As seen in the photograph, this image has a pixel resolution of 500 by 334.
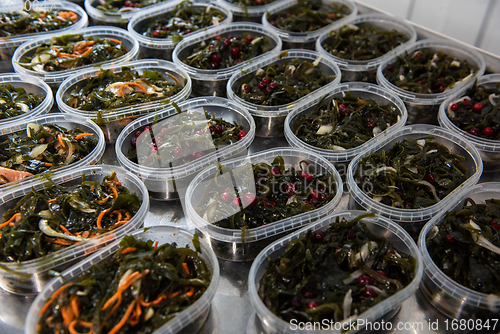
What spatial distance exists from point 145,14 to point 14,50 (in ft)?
4.88

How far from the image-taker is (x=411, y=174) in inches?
108

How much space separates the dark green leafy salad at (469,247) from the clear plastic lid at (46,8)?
4.19m

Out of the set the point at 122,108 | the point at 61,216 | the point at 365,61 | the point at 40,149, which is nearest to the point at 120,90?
the point at 122,108

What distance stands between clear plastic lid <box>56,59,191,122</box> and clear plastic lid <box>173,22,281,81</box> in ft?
0.38

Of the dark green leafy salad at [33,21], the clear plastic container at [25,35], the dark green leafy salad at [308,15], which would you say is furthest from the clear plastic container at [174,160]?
the dark green leafy salad at [33,21]

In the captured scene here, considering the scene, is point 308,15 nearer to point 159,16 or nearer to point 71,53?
point 159,16

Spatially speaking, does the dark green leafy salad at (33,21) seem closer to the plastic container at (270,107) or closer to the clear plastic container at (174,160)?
the clear plastic container at (174,160)

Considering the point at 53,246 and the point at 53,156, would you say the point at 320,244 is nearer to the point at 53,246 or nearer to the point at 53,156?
the point at 53,246

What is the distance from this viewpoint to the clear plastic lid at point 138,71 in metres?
3.12

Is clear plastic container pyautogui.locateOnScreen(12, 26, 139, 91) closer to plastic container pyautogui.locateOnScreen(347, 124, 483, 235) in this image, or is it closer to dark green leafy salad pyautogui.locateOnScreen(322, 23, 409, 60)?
dark green leafy salad pyautogui.locateOnScreen(322, 23, 409, 60)

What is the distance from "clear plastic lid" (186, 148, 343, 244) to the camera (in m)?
2.34

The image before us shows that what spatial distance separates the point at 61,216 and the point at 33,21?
9.83ft

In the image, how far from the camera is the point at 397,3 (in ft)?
14.5

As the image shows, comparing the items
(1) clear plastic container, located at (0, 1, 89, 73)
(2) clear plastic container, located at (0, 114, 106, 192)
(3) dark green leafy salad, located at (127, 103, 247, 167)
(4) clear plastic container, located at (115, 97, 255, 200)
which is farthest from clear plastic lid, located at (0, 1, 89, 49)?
(3) dark green leafy salad, located at (127, 103, 247, 167)
